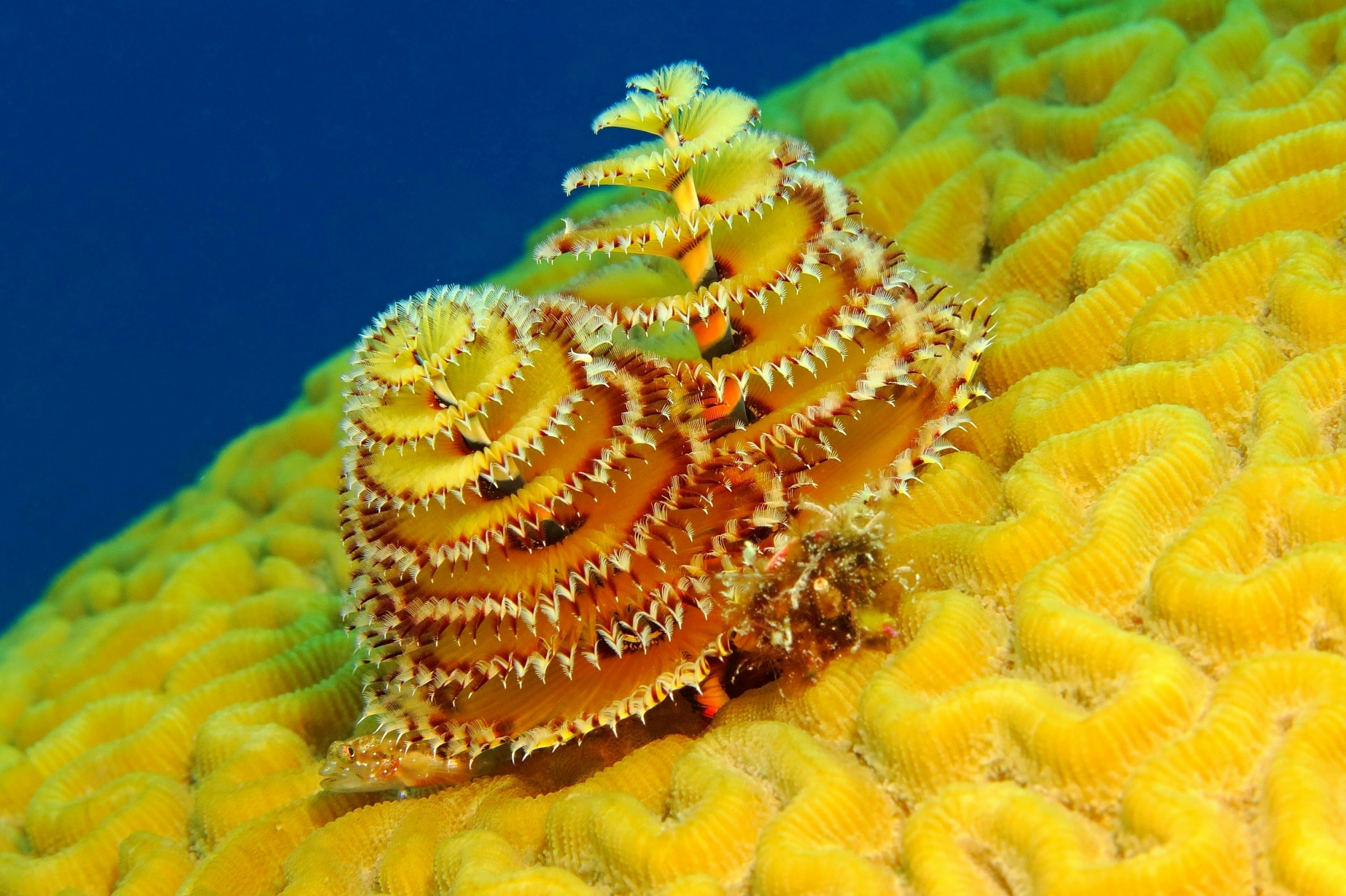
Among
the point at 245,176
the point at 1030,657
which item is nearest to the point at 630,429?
the point at 1030,657

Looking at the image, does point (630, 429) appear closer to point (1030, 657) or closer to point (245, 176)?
point (1030, 657)

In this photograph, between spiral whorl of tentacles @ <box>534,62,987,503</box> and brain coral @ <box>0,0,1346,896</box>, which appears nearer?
brain coral @ <box>0,0,1346,896</box>

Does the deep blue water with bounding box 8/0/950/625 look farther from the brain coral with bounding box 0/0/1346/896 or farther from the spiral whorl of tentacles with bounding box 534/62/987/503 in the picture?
the spiral whorl of tentacles with bounding box 534/62/987/503

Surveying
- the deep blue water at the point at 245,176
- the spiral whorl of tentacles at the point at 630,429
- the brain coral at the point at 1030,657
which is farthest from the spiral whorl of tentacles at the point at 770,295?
the deep blue water at the point at 245,176

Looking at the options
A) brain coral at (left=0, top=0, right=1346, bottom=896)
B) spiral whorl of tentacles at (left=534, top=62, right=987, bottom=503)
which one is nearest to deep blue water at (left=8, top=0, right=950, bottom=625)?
brain coral at (left=0, top=0, right=1346, bottom=896)

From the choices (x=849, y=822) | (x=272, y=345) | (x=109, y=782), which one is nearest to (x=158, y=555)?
(x=109, y=782)
